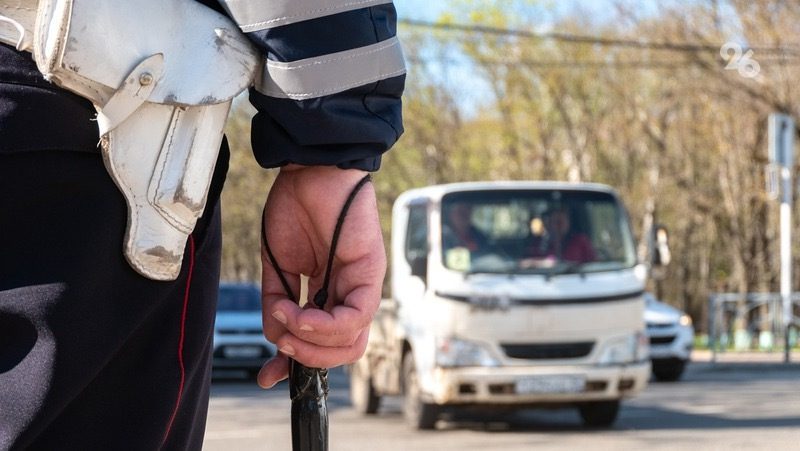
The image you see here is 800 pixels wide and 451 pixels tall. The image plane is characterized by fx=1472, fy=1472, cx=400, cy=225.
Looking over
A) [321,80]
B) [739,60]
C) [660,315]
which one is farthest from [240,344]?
[321,80]

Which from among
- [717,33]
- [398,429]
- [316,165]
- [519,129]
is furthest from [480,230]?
[519,129]

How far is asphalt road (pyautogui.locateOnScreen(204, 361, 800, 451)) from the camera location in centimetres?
1049

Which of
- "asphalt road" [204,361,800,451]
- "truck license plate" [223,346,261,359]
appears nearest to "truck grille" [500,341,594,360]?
"asphalt road" [204,361,800,451]

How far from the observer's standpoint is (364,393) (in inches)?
547

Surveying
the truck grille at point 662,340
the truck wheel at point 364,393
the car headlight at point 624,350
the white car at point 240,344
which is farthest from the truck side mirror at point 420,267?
the white car at point 240,344

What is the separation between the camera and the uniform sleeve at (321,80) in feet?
5.81

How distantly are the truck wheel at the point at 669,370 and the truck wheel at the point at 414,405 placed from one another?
7852 mm

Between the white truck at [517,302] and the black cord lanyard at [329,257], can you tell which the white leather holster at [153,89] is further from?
the white truck at [517,302]

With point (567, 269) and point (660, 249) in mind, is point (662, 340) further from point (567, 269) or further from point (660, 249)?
point (567, 269)

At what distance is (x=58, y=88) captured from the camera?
63.5 inches

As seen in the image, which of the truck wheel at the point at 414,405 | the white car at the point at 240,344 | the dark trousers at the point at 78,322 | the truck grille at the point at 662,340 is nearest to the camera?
the dark trousers at the point at 78,322

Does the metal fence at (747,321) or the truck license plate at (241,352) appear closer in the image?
the truck license plate at (241,352)

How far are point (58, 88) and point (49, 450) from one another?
39 centimetres

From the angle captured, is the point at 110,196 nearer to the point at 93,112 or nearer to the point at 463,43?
the point at 93,112
